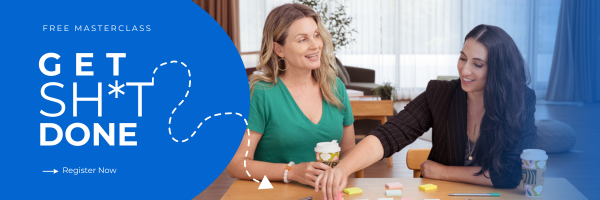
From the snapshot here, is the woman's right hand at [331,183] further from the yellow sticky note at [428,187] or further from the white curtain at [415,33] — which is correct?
the white curtain at [415,33]

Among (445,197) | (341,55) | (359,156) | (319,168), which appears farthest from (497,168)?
(341,55)

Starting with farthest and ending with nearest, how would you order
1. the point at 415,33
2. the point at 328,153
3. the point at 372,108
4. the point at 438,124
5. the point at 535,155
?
the point at 415,33
the point at 372,108
the point at 438,124
the point at 328,153
the point at 535,155

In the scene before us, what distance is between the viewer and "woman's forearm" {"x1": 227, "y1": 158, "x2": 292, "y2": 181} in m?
1.51

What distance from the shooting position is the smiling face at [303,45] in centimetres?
171

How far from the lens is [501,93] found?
1470 millimetres

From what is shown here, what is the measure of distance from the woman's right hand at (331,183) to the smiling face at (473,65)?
1.61ft

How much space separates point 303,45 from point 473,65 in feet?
1.87

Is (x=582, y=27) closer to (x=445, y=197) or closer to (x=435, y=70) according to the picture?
(x=435, y=70)

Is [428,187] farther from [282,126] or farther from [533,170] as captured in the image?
[282,126]

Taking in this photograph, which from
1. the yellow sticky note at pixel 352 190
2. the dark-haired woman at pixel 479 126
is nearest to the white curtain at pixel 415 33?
the dark-haired woman at pixel 479 126

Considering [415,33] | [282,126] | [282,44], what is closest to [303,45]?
[282,44]

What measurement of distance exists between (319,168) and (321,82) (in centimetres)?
52

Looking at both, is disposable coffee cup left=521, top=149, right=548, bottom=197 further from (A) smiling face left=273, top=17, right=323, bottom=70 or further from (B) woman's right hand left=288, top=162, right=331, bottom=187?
(A) smiling face left=273, top=17, right=323, bottom=70

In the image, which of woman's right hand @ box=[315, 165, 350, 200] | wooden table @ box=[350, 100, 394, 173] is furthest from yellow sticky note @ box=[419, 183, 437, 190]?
wooden table @ box=[350, 100, 394, 173]
